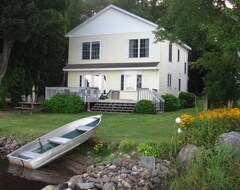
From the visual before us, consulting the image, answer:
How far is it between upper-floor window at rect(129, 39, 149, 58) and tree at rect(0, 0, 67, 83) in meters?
6.21

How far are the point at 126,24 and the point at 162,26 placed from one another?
1052 cm

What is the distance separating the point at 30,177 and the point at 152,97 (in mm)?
13608

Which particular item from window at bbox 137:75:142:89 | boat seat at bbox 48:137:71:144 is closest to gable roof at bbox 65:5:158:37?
window at bbox 137:75:142:89

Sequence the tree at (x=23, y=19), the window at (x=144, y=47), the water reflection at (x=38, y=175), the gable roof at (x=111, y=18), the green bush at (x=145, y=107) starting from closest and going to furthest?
the water reflection at (x=38, y=175)
the tree at (x=23, y=19)
the green bush at (x=145, y=107)
the window at (x=144, y=47)
the gable roof at (x=111, y=18)

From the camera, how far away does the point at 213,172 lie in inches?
274

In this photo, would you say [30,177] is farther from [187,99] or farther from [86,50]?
[187,99]

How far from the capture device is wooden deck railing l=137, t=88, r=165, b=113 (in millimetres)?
22289

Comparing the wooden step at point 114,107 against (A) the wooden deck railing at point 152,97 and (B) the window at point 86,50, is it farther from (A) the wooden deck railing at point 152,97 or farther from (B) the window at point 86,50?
(B) the window at point 86,50

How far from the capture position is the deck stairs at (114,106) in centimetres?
2248

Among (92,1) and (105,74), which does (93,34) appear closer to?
(105,74)

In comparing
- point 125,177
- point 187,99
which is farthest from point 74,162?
point 187,99

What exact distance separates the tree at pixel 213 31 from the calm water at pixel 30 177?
6.51 metres

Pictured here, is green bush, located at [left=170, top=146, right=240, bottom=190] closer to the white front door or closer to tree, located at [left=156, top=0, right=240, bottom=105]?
tree, located at [left=156, top=0, right=240, bottom=105]

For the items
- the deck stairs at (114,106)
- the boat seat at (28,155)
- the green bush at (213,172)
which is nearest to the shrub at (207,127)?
the green bush at (213,172)
